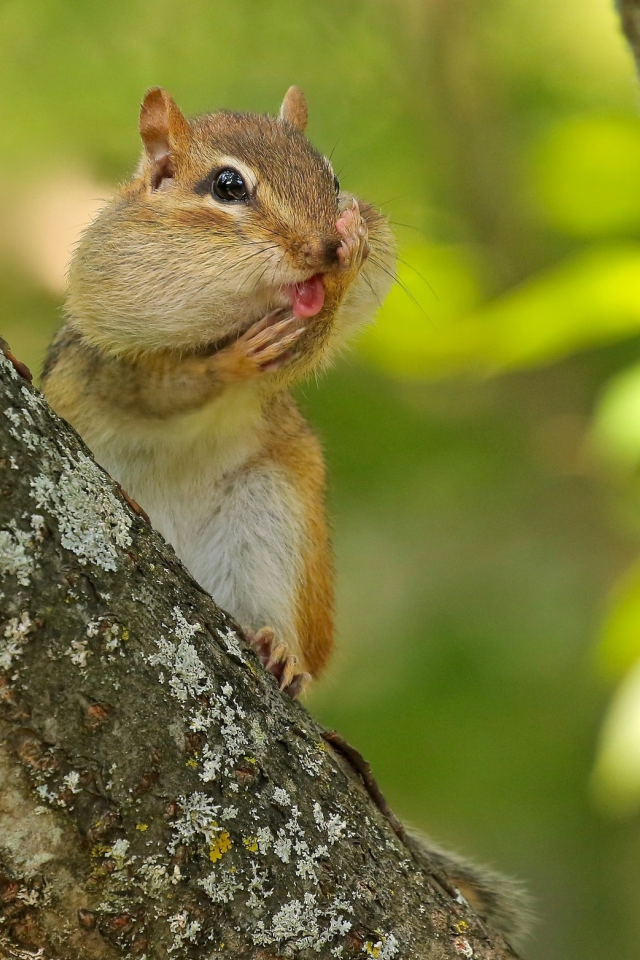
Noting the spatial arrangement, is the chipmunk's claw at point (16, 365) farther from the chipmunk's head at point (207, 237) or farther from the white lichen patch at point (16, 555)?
the chipmunk's head at point (207, 237)

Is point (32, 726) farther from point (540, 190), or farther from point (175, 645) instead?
point (540, 190)

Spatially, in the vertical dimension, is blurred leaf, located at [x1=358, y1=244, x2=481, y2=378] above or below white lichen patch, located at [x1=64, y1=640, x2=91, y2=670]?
above

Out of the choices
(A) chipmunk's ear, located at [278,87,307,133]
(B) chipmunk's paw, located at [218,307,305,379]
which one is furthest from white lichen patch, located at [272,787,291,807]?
(A) chipmunk's ear, located at [278,87,307,133]

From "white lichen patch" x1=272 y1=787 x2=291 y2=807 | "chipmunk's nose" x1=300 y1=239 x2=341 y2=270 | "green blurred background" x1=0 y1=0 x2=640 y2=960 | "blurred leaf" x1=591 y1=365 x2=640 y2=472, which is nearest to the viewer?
"white lichen patch" x1=272 y1=787 x2=291 y2=807

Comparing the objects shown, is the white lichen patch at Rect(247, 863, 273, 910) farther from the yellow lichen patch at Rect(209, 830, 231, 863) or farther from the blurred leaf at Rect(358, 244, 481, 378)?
the blurred leaf at Rect(358, 244, 481, 378)

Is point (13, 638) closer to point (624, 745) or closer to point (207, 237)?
point (624, 745)

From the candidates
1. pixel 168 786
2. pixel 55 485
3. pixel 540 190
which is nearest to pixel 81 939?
pixel 168 786

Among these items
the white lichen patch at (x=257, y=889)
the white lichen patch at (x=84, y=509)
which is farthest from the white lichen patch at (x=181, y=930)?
the white lichen patch at (x=84, y=509)
